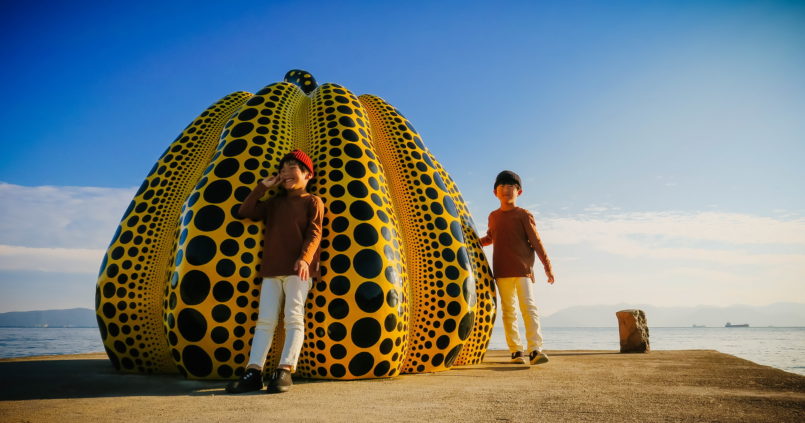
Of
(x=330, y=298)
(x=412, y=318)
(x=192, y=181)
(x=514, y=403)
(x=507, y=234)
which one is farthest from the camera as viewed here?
(x=507, y=234)

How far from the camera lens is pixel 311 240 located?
3795 mm

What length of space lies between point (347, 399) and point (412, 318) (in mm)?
1586

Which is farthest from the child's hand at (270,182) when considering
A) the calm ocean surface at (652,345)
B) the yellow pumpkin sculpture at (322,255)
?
the calm ocean surface at (652,345)

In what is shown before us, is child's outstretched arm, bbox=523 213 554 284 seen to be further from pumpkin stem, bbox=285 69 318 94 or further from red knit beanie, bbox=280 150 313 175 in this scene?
pumpkin stem, bbox=285 69 318 94

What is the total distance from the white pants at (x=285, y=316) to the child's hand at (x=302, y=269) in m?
0.10

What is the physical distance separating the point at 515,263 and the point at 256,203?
3042 millimetres

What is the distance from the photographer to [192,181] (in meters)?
5.08

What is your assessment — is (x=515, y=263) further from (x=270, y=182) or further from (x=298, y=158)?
(x=270, y=182)

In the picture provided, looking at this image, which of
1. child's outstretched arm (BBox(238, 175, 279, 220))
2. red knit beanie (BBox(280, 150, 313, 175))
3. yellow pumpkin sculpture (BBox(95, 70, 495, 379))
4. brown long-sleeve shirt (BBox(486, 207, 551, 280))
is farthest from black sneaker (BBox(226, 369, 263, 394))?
brown long-sleeve shirt (BBox(486, 207, 551, 280))

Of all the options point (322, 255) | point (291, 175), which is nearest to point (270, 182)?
point (291, 175)

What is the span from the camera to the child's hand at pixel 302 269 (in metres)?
3.65

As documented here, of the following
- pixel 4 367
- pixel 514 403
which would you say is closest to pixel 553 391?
pixel 514 403

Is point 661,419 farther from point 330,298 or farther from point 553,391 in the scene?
point 330,298

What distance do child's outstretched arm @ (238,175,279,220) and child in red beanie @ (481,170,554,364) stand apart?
9.49 feet
